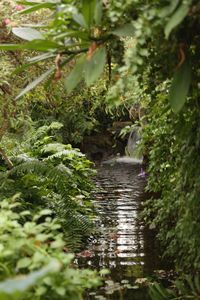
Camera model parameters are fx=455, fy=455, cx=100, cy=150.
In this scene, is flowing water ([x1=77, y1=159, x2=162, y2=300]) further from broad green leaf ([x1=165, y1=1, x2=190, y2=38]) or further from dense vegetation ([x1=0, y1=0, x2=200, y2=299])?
broad green leaf ([x1=165, y1=1, x2=190, y2=38])

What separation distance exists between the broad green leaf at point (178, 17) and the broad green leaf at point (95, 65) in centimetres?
38

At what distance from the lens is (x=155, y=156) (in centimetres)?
348

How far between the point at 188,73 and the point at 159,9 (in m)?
0.29

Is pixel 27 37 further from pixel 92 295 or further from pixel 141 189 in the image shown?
pixel 141 189

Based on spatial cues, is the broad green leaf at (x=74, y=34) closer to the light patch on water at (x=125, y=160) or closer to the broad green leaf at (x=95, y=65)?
the broad green leaf at (x=95, y=65)

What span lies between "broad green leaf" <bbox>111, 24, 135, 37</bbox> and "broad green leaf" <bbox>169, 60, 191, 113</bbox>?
27 cm

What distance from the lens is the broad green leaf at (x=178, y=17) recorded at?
165 cm

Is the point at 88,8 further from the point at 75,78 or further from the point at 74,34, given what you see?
the point at 75,78

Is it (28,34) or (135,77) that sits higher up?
(28,34)

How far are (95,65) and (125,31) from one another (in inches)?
8.0

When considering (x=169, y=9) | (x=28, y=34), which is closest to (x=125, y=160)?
(x=28, y=34)

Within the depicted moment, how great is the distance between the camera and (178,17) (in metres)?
1.66

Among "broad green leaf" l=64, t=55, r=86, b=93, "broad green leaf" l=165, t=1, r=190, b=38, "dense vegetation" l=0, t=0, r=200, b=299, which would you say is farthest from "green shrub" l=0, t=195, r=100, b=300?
"broad green leaf" l=165, t=1, r=190, b=38

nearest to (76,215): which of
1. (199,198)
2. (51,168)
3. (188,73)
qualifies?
(51,168)
